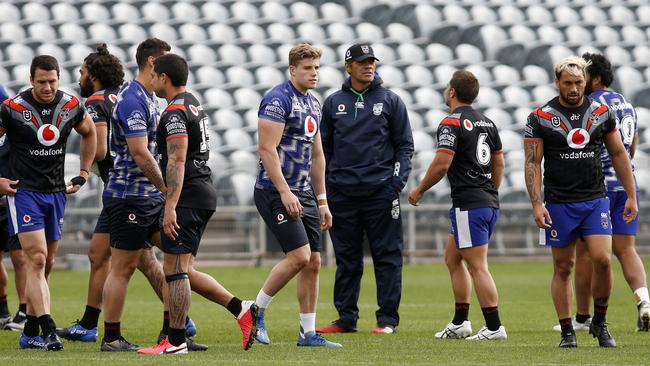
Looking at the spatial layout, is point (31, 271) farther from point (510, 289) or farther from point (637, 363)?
point (510, 289)

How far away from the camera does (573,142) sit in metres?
7.95

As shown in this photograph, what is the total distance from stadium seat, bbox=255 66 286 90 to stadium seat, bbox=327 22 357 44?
1726 mm

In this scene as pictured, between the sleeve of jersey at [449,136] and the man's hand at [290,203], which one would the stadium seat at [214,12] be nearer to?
the sleeve of jersey at [449,136]

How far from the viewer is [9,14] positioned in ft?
79.5

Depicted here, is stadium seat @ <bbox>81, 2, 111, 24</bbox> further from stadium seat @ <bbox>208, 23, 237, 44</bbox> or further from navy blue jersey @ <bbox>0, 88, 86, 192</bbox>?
navy blue jersey @ <bbox>0, 88, 86, 192</bbox>

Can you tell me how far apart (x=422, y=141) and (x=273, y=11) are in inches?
232

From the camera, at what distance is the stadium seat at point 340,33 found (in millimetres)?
24766

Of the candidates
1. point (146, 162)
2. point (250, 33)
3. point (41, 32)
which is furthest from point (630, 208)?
point (41, 32)

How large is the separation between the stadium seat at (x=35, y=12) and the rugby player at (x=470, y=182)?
665 inches

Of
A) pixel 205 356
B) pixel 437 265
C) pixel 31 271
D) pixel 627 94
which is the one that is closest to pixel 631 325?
pixel 205 356

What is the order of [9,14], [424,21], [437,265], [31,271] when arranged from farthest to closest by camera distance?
[424,21] < [9,14] < [437,265] < [31,271]

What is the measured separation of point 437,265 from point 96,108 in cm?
1130

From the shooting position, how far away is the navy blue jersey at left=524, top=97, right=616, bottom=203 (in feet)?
26.0

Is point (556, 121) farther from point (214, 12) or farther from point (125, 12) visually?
point (214, 12)
